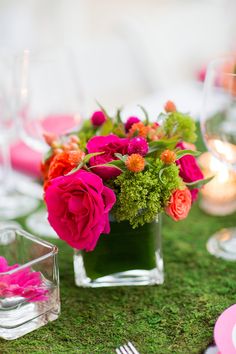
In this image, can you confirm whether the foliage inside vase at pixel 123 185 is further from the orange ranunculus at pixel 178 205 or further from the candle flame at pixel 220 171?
the candle flame at pixel 220 171

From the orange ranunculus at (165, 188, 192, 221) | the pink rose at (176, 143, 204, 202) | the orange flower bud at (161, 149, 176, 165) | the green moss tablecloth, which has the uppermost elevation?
the orange flower bud at (161, 149, 176, 165)

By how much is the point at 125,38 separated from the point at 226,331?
178 cm

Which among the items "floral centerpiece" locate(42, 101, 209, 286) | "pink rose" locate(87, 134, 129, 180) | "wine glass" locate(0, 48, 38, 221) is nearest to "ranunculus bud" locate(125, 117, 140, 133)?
"floral centerpiece" locate(42, 101, 209, 286)

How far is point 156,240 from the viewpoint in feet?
3.17

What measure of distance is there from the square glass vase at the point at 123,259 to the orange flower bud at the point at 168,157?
0.41ft

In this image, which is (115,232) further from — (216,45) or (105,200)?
(216,45)

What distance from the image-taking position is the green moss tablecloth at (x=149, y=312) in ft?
2.73

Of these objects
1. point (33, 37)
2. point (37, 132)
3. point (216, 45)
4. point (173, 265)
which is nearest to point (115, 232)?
point (173, 265)

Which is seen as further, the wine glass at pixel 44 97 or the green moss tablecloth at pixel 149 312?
the wine glass at pixel 44 97

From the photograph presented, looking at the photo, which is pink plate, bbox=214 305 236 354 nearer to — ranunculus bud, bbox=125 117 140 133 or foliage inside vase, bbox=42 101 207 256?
foliage inside vase, bbox=42 101 207 256

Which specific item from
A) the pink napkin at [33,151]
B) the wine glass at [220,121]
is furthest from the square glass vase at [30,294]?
the pink napkin at [33,151]

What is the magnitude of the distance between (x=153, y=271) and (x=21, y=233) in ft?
0.77

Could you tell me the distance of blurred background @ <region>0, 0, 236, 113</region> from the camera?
221 centimetres

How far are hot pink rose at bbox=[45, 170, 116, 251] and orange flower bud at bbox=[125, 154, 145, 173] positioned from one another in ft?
0.16
